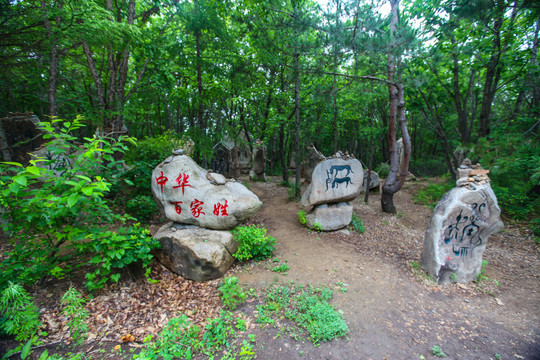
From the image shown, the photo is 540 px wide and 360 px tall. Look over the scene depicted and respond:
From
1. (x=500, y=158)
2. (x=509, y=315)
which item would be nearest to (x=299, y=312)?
(x=509, y=315)

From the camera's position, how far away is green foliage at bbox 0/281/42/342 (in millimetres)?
2301

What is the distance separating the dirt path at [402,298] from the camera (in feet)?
8.51

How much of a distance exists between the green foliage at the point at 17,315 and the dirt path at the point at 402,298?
240cm

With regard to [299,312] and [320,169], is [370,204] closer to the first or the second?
[320,169]

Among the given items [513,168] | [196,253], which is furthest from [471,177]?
[196,253]

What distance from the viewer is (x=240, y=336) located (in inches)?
106

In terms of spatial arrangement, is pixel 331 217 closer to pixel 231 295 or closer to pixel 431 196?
pixel 231 295

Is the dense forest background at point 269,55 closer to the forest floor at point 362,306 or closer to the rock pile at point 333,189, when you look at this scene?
the rock pile at point 333,189

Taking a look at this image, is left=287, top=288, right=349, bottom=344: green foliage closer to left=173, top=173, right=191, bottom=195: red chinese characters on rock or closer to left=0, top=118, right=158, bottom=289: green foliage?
left=0, top=118, right=158, bottom=289: green foliage

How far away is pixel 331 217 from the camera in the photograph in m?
5.72

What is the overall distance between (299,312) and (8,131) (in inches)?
298

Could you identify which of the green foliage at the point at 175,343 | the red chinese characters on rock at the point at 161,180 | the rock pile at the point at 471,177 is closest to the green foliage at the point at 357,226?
the rock pile at the point at 471,177

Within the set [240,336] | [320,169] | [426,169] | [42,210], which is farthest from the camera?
[426,169]

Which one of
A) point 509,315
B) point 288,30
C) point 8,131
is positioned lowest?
point 509,315
